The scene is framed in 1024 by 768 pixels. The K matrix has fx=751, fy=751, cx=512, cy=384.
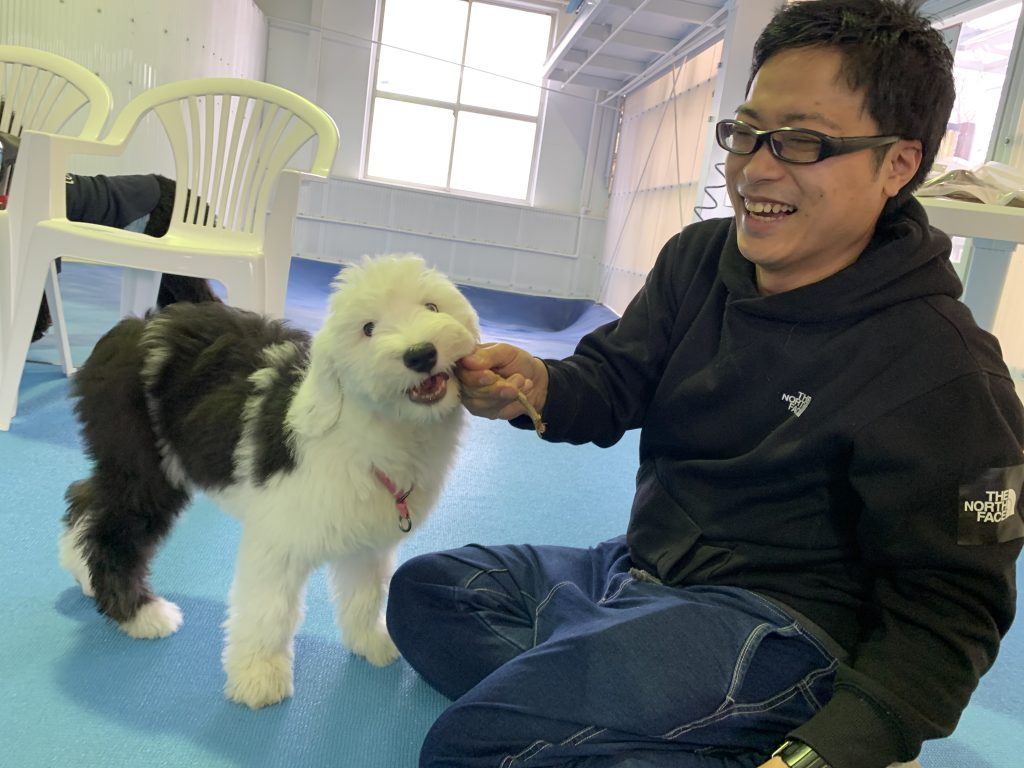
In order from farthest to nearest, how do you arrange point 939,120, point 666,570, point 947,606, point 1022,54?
point 1022,54 < point 666,570 < point 939,120 < point 947,606

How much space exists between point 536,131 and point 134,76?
15.8 ft

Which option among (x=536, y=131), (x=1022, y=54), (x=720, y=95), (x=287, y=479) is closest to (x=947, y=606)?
(x=287, y=479)

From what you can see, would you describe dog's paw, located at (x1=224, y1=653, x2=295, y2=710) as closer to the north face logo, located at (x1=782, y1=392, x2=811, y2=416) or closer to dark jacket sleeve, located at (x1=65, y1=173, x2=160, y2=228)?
the north face logo, located at (x1=782, y1=392, x2=811, y2=416)

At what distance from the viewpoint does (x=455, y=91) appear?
876cm

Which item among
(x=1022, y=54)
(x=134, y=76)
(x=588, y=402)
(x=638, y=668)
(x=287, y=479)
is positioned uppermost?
(x=1022, y=54)

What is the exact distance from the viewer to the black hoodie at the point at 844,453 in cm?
92

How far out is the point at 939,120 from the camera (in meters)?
1.05

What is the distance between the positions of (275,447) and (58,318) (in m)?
2.10

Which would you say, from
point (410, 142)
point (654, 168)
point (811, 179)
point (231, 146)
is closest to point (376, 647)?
point (811, 179)

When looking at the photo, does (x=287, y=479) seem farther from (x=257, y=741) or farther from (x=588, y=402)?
(x=588, y=402)

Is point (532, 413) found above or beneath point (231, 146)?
beneath

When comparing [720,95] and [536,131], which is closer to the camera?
[720,95]

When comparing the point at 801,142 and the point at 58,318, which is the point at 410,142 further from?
the point at 801,142

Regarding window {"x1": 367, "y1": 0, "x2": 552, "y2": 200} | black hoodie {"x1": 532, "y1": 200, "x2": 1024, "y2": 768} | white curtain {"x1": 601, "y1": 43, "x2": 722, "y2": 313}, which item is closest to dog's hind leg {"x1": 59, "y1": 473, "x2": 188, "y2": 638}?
black hoodie {"x1": 532, "y1": 200, "x2": 1024, "y2": 768}
